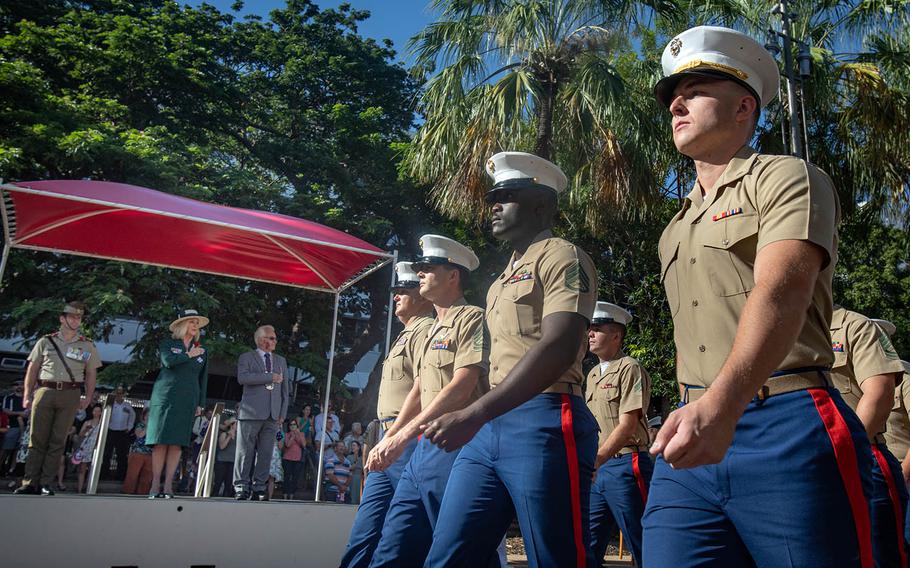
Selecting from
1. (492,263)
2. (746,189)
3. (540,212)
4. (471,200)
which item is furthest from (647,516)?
(492,263)

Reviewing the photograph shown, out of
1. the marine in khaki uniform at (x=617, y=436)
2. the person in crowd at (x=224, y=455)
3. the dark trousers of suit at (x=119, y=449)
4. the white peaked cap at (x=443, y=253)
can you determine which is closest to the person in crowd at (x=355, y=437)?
the person in crowd at (x=224, y=455)

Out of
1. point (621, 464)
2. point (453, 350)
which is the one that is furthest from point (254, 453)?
point (453, 350)

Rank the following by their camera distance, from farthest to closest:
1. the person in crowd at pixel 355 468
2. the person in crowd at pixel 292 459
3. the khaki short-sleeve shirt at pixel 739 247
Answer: the person in crowd at pixel 292 459, the person in crowd at pixel 355 468, the khaki short-sleeve shirt at pixel 739 247

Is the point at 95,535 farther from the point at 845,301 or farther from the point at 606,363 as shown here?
the point at 845,301

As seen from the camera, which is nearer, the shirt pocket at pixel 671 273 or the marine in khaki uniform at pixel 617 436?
the shirt pocket at pixel 671 273

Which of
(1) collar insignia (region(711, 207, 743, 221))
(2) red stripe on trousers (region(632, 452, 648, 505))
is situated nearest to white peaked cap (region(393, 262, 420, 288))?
(2) red stripe on trousers (region(632, 452, 648, 505))

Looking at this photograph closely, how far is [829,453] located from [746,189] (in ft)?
2.00

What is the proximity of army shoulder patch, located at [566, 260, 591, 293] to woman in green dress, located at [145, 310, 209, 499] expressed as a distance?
16.4 ft

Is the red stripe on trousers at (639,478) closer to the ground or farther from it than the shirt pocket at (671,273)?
closer to the ground

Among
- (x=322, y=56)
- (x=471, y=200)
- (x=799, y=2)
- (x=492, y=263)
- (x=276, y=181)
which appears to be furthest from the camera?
(x=322, y=56)

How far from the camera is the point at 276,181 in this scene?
16922mm

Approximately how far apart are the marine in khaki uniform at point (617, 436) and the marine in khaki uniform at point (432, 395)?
5.00 ft

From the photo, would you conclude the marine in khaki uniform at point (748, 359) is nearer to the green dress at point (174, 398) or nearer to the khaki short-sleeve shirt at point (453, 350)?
the khaki short-sleeve shirt at point (453, 350)

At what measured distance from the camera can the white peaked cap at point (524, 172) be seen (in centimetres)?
337
